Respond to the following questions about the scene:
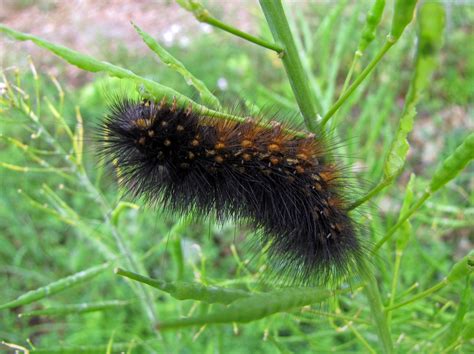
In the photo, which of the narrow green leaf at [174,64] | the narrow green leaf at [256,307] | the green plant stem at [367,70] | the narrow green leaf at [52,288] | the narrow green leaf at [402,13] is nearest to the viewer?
the narrow green leaf at [256,307]

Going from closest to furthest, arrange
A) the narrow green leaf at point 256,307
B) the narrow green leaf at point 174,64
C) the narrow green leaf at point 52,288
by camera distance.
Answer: the narrow green leaf at point 256,307, the narrow green leaf at point 174,64, the narrow green leaf at point 52,288

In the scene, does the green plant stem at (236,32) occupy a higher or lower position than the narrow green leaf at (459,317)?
higher

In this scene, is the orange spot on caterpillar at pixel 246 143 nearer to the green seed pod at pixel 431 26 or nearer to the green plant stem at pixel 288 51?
the green plant stem at pixel 288 51

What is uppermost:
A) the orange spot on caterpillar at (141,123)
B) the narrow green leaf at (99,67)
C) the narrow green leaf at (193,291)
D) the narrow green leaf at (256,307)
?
the orange spot on caterpillar at (141,123)

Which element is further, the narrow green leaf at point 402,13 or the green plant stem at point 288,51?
the green plant stem at point 288,51

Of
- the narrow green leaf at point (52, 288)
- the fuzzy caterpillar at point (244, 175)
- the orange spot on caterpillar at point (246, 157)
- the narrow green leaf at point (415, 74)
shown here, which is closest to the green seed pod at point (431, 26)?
the narrow green leaf at point (415, 74)

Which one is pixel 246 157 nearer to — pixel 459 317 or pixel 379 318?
pixel 379 318

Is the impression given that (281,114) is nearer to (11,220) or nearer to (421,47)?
(421,47)
